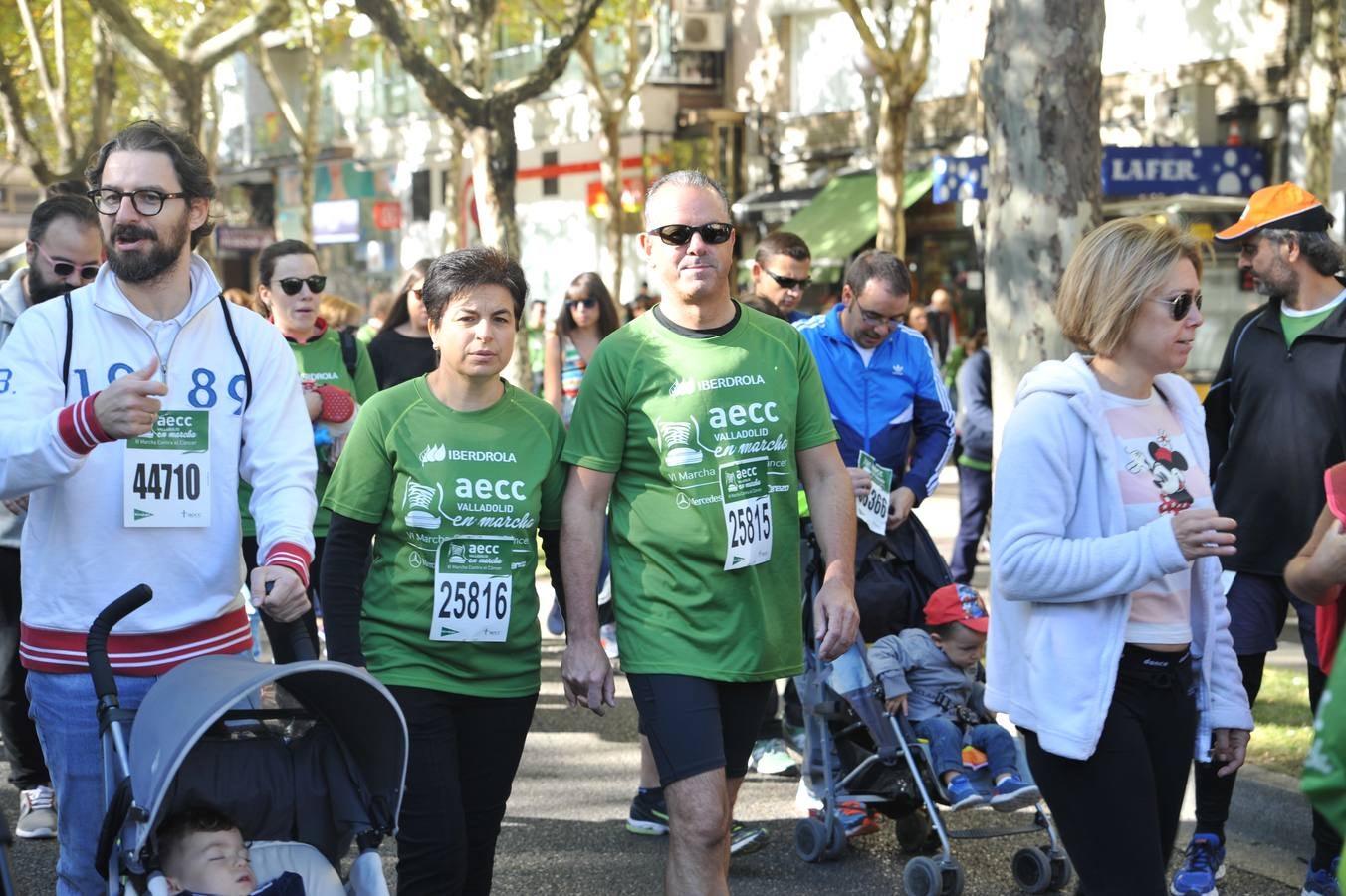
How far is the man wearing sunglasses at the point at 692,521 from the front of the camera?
443 centimetres

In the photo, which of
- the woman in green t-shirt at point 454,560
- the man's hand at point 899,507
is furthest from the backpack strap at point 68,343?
the man's hand at point 899,507

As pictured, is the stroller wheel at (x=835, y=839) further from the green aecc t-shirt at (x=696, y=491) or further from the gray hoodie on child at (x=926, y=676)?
the green aecc t-shirt at (x=696, y=491)

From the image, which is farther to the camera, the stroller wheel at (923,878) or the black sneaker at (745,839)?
the black sneaker at (745,839)

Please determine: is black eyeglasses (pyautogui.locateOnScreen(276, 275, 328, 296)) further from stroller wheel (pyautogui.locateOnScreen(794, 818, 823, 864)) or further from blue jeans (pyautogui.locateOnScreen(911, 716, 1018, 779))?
blue jeans (pyautogui.locateOnScreen(911, 716, 1018, 779))

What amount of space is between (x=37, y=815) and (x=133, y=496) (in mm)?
2991

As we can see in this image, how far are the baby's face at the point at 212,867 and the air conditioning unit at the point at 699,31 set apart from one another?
30.6 meters

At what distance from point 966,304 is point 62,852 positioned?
2493cm

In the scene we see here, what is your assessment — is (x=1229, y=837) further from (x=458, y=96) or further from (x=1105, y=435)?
(x=458, y=96)

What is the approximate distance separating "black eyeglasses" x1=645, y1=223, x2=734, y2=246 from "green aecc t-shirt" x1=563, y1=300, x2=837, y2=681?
0.73ft

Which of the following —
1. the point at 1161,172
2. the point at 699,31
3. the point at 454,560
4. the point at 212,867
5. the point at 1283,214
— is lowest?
the point at 212,867

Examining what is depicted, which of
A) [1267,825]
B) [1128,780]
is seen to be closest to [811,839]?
[1267,825]

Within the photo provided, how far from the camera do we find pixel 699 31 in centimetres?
3316

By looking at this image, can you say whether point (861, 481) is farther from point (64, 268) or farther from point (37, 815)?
point (37, 815)

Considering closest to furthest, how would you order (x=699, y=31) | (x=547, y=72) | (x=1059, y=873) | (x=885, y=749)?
(x=1059, y=873), (x=885, y=749), (x=547, y=72), (x=699, y=31)
